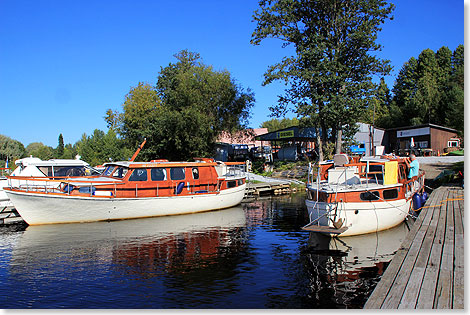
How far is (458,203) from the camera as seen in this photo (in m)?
14.6

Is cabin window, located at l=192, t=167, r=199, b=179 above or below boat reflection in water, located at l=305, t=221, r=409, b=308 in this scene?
above

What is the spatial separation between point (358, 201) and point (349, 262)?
9.62ft

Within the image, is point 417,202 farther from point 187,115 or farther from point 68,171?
point 187,115

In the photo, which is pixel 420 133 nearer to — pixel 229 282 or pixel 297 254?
pixel 297 254

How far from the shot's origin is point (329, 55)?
35.1 meters

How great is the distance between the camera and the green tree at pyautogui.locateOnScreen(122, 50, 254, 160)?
129 feet

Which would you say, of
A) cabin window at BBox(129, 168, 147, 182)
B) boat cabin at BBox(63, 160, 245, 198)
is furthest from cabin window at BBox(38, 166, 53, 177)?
cabin window at BBox(129, 168, 147, 182)

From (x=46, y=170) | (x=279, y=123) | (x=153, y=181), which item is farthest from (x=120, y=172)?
(x=279, y=123)

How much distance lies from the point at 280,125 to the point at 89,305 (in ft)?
337

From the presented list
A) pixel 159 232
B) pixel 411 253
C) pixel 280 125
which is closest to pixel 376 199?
pixel 411 253

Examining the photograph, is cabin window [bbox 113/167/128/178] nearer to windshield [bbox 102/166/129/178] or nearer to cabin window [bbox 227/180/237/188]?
windshield [bbox 102/166/129/178]

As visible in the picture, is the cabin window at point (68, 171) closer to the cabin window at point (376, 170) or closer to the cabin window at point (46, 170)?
the cabin window at point (46, 170)

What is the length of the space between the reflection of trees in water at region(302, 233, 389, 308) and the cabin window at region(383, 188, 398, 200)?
3225 mm

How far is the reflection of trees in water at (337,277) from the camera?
27.7ft
